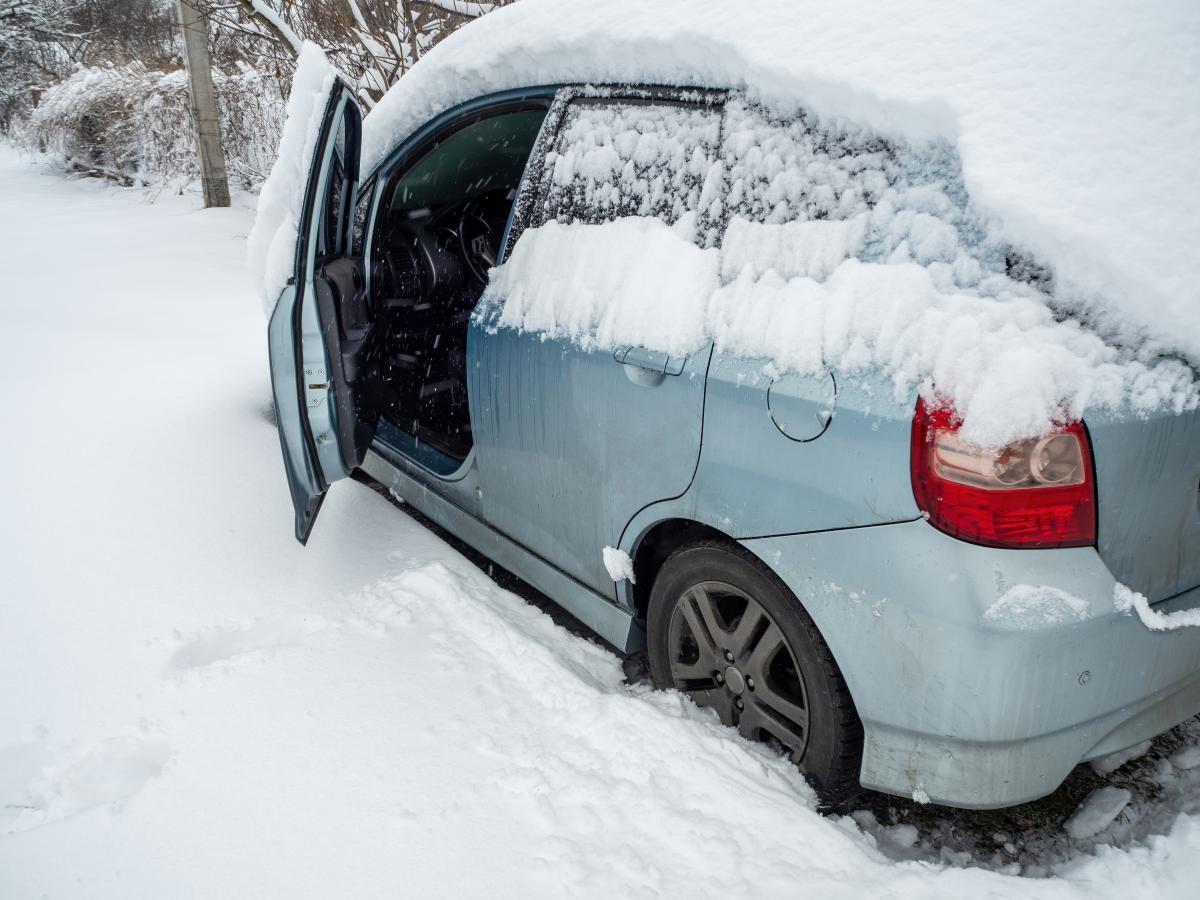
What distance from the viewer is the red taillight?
4.34 feet

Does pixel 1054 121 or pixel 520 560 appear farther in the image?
pixel 520 560

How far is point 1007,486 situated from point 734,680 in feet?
2.73

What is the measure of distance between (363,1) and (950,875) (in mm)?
6635

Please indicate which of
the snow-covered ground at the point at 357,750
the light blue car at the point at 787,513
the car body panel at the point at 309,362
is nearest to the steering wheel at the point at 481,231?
the light blue car at the point at 787,513

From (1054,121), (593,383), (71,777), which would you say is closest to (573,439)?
(593,383)

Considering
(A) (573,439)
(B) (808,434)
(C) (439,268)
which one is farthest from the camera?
(C) (439,268)

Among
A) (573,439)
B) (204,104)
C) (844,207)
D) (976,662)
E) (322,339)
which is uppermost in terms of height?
(204,104)

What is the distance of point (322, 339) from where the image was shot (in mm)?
2461

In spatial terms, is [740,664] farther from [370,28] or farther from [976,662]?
[370,28]

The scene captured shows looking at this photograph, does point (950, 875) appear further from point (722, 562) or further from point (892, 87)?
point (892, 87)

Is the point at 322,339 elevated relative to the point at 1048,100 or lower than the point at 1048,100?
lower

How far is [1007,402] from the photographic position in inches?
50.3

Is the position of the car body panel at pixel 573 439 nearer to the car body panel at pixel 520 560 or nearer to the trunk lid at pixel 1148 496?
the car body panel at pixel 520 560

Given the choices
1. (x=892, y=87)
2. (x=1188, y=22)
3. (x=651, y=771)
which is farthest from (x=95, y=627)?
(x=1188, y=22)
